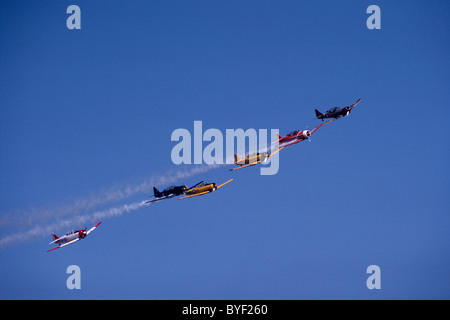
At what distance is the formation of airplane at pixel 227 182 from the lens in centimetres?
10406

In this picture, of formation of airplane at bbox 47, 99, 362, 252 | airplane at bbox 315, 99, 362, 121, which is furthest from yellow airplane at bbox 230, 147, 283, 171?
airplane at bbox 315, 99, 362, 121

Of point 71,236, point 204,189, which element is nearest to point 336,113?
point 204,189

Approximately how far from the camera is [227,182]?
102750 millimetres

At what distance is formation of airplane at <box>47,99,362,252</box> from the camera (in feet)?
341

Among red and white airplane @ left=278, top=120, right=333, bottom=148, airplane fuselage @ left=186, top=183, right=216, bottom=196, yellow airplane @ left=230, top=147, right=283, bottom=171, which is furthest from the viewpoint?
red and white airplane @ left=278, top=120, right=333, bottom=148

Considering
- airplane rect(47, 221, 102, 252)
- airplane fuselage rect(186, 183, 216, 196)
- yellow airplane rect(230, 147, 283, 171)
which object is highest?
yellow airplane rect(230, 147, 283, 171)

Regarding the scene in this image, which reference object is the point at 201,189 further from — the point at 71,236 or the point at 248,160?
the point at 71,236

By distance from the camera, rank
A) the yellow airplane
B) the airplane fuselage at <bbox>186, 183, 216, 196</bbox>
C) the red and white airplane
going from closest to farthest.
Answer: the airplane fuselage at <bbox>186, 183, 216, 196</bbox>, the yellow airplane, the red and white airplane

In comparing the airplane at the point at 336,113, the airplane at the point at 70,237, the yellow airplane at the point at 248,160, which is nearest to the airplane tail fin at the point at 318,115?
the airplane at the point at 336,113

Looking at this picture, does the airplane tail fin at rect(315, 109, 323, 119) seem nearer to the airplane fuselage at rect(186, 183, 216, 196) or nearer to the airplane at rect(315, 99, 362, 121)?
the airplane at rect(315, 99, 362, 121)
